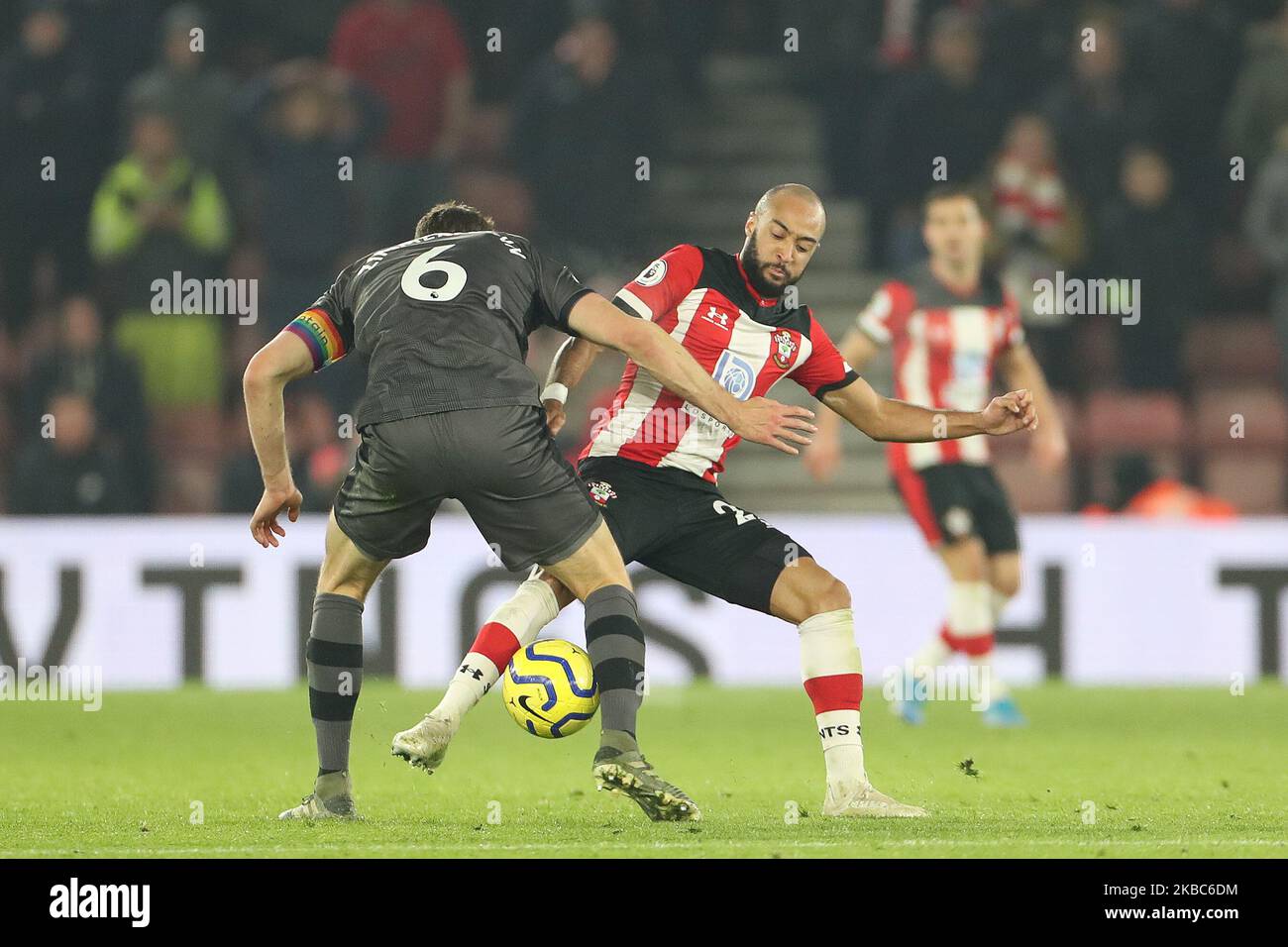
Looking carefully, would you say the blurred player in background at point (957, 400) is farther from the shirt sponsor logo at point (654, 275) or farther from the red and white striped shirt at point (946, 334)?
the shirt sponsor logo at point (654, 275)

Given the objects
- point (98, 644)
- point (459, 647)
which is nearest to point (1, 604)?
point (98, 644)

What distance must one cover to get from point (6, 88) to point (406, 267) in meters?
8.88

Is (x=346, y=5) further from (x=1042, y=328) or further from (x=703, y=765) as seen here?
(x=703, y=765)

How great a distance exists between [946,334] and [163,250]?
574 cm

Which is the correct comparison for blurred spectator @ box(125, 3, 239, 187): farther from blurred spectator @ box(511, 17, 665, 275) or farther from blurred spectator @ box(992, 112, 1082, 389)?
blurred spectator @ box(992, 112, 1082, 389)

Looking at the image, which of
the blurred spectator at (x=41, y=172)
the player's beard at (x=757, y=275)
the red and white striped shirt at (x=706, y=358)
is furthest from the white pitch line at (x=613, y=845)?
the blurred spectator at (x=41, y=172)

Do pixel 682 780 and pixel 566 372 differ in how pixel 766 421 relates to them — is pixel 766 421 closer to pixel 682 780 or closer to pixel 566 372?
pixel 566 372

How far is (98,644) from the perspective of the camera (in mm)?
11156

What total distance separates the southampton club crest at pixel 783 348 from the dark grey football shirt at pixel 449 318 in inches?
33.6

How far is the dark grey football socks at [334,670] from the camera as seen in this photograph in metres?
6.13

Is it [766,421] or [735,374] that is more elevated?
[735,374]

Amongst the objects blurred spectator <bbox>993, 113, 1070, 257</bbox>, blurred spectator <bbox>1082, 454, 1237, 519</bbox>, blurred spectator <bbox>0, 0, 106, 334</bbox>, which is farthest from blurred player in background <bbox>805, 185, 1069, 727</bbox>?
blurred spectator <bbox>0, 0, 106, 334</bbox>

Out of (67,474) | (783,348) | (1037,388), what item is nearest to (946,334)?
(1037,388)

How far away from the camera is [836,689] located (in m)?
6.25
